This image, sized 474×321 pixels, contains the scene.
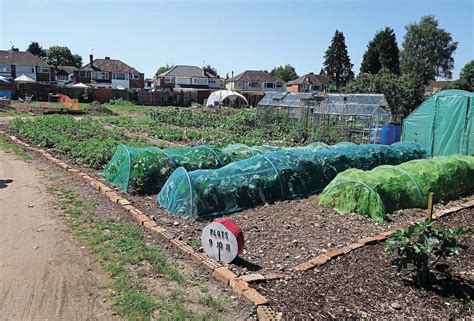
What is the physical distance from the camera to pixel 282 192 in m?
7.69

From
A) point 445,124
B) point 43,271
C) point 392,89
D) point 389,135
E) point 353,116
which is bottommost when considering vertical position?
point 43,271

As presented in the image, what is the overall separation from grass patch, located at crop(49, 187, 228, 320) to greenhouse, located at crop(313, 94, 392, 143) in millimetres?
12656

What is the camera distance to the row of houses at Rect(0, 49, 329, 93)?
186ft

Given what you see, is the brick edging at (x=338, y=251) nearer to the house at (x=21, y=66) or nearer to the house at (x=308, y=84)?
the house at (x=21, y=66)

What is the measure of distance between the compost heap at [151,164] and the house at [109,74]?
55.9m

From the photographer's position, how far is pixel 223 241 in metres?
4.80

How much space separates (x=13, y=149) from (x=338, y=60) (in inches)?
2216

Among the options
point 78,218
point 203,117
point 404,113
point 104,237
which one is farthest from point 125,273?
point 404,113

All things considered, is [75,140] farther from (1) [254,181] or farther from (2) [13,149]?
(1) [254,181]

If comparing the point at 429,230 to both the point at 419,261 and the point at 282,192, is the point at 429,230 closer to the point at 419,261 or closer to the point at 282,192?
the point at 419,261

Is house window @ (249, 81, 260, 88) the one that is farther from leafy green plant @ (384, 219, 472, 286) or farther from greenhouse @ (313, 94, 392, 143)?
leafy green plant @ (384, 219, 472, 286)

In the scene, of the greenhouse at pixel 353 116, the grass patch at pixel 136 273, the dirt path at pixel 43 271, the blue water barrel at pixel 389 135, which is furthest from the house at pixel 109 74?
the grass patch at pixel 136 273

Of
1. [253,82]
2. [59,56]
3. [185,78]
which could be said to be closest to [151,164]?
[185,78]

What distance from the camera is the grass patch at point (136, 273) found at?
3824 millimetres
